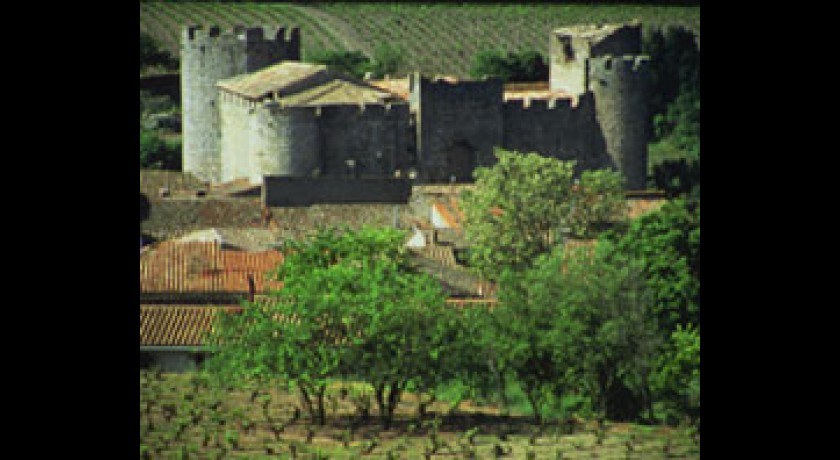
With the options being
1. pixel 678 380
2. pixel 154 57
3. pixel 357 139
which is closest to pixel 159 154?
pixel 357 139

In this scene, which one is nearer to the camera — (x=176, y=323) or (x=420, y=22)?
(x=176, y=323)

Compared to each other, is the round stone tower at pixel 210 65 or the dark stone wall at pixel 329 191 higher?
the round stone tower at pixel 210 65

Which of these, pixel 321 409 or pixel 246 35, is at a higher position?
Answer: pixel 246 35

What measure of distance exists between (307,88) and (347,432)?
16.6 meters

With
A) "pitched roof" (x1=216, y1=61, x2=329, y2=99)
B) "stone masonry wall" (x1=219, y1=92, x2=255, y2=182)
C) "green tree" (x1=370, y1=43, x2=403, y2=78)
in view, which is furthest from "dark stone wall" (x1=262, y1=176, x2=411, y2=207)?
"green tree" (x1=370, y1=43, x2=403, y2=78)

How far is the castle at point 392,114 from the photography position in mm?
33469

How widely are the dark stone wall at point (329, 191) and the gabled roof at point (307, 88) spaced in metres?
1.59

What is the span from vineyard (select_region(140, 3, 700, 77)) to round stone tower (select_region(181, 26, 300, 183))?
15.3 feet

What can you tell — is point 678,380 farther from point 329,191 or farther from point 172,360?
point 329,191

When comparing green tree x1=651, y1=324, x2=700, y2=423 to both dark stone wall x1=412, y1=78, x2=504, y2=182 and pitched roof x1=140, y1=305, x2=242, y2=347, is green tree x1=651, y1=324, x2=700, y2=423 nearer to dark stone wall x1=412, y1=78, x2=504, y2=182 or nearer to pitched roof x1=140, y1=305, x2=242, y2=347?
pitched roof x1=140, y1=305, x2=242, y2=347

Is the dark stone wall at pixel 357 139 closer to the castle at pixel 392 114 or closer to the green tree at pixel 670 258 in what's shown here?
the castle at pixel 392 114

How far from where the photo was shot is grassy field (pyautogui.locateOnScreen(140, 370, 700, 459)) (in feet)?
56.3

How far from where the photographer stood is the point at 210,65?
3734 centimetres

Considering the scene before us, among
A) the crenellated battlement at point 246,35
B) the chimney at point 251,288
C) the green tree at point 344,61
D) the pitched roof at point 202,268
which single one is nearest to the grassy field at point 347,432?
the chimney at point 251,288
